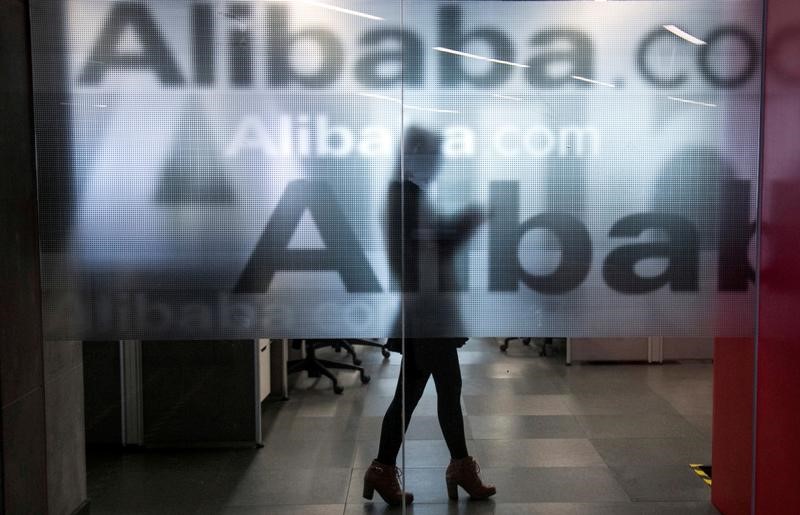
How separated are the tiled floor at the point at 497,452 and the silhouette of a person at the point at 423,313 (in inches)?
1.8

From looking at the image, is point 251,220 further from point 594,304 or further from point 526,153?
point 594,304

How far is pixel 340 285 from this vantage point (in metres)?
2.76

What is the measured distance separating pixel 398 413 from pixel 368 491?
33 centimetres

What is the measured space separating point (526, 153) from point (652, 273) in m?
0.67

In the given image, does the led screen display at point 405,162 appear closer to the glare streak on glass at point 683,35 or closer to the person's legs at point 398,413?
the glare streak on glass at point 683,35

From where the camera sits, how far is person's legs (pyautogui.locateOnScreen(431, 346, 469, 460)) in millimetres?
2834

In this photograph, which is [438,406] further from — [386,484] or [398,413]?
[386,484]

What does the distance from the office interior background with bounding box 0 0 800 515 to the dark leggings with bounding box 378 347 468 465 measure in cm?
4

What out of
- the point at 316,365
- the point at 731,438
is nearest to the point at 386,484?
the point at 316,365

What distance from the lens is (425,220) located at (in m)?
2.75

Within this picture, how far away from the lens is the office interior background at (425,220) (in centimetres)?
271
